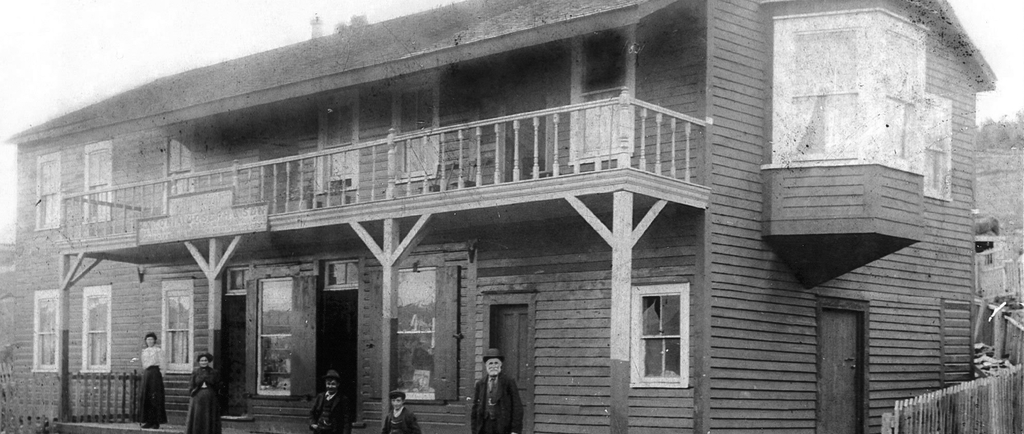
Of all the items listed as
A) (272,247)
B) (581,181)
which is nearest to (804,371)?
(581,181)

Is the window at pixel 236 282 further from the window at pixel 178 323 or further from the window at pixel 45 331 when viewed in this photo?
the window at pixel 45 331

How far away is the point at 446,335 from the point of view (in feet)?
61.4

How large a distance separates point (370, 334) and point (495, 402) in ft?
22.1

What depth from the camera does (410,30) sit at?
901 inches

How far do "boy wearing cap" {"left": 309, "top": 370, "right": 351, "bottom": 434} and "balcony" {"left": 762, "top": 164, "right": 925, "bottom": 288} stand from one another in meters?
6.15

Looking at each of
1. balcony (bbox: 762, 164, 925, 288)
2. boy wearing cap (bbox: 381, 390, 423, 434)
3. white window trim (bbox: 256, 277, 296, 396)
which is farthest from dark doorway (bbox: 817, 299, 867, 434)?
white window trim (bbox: 256, 277, 296, 396)

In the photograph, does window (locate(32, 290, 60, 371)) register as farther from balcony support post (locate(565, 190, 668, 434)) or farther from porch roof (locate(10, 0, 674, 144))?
balcony support post (locate(565, 190, 668, 434))

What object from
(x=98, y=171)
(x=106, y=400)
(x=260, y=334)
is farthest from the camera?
(x=98, y=171)

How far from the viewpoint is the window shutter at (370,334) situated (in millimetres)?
19984

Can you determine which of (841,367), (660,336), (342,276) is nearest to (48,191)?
(342,276)

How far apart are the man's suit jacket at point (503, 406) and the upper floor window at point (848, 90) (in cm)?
544

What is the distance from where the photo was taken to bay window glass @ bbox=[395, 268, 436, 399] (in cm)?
1922

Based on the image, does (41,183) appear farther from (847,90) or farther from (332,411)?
(847,90)

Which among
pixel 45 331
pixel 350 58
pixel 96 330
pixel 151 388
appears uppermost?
pixel 350 58
